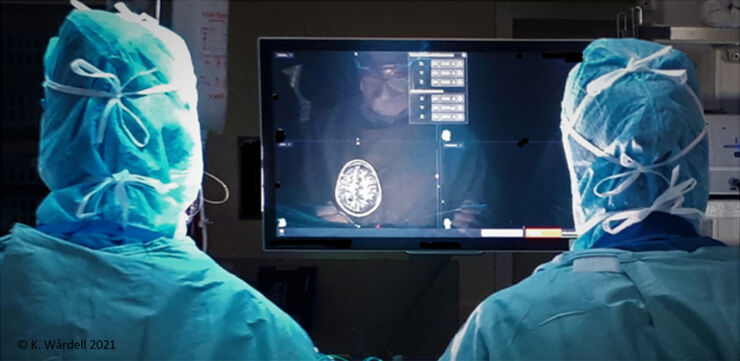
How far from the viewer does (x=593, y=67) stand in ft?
5.00

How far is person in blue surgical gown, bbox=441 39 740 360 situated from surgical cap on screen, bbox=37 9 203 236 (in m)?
0.63

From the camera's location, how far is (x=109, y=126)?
4.63ft

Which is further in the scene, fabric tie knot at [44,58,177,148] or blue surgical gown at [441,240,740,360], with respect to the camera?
fabric tie knot at [44,58,177,148]

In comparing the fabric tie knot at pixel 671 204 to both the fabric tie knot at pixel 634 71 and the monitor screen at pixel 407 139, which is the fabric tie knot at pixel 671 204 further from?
the monitor screen at pixel 407 139

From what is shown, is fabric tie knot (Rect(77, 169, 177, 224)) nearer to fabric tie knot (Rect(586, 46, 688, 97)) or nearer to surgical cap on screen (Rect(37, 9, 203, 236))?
surgical cap on screen (Rect(37, 9, 203, 236))

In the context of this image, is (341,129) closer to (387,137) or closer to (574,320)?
(387,137)

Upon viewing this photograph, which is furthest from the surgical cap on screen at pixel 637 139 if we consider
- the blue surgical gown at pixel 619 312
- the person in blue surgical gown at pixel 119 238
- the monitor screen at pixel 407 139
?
the person in blue surgical gown at pixel 119 238

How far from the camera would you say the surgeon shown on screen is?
6.63 ft

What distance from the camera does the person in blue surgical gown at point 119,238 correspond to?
1.28 m

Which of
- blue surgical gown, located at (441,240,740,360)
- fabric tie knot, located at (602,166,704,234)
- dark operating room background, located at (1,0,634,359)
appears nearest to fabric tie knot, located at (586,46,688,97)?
fabric tie knot, located at (602,166,704,234)

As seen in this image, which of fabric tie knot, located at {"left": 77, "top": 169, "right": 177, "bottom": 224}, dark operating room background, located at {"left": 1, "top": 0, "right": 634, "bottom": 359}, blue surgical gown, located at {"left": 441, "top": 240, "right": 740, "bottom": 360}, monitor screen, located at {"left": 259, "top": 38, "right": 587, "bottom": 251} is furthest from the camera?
dark operating room background, located at {"left": 1, "top": 0, "right": 634, "bottom": 359}

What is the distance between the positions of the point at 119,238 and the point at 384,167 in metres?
0.79

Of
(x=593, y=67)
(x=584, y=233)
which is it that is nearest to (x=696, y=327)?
(x=584, y=233)

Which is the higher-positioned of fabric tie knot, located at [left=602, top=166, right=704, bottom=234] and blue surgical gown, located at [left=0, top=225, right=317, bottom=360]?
fabric tie knot, located at [left=602, top=166, right=704, bottom=234]
